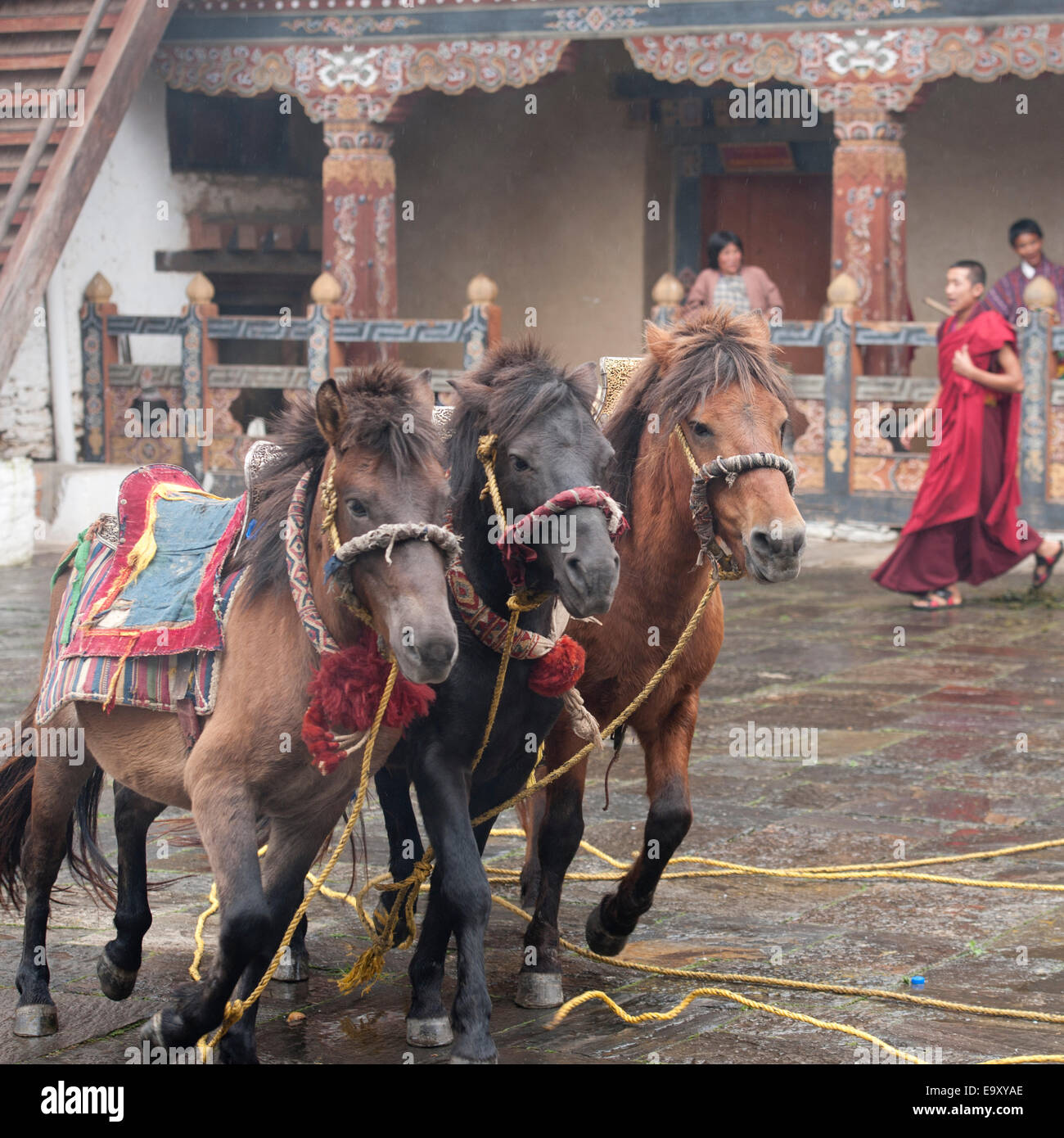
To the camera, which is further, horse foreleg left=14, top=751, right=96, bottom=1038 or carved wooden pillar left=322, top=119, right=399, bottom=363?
carved wooden pillar left=322, top=119, right=399, bottom=363

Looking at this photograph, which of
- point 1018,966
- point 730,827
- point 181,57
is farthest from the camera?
point 181,57

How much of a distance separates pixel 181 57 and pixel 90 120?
7.93ft

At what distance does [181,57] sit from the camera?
15359 millimetres

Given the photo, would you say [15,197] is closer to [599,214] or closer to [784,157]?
[599,214]

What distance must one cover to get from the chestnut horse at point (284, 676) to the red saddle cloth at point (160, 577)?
0.27ft

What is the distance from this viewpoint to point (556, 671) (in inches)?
165

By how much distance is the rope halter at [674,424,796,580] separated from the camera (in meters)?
4.46

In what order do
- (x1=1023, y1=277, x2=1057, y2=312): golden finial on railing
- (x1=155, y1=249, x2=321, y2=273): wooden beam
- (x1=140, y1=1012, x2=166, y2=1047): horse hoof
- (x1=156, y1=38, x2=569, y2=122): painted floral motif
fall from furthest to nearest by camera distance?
(x1=155, y1=249, x2=321, y2=273): wooden beam < (x1=156, y1=38, x2=569, y2=122): painted floral motif < (x1=1023, y1=277, x2=1057, y2=312): golden finial on railing < (x1=140, y1=1012, x2=166, y2=1047): horse hoof

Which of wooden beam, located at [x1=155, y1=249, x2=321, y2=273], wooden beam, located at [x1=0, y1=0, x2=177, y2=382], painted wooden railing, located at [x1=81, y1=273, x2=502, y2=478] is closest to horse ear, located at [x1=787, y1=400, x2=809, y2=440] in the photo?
wooden beam, located at [x1=0, y1=0, x2=177, y2=382]

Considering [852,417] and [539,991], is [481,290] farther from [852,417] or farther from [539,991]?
[539,991]

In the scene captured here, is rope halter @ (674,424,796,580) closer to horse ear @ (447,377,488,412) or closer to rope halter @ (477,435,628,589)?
rope halter @ (477,435,628,589)

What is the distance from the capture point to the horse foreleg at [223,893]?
3613 mm

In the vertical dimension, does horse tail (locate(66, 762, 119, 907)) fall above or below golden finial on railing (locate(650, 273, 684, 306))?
below

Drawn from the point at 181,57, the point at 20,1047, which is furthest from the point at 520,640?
the point at 181,57
